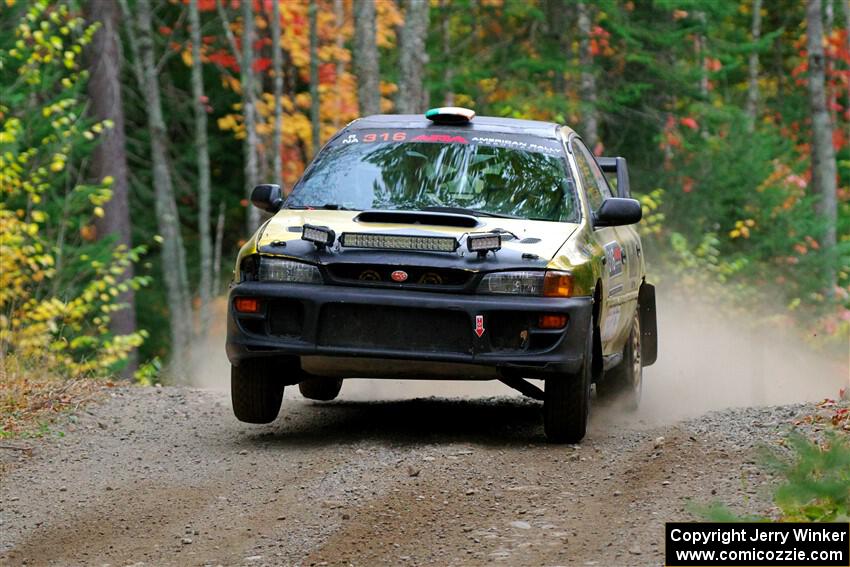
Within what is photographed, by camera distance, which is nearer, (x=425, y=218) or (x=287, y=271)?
(x=287, y=271)

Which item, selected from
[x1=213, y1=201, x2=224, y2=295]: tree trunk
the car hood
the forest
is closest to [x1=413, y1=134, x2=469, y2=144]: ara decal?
the car hood

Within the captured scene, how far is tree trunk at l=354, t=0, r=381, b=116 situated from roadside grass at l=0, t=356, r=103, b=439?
10.5 metres

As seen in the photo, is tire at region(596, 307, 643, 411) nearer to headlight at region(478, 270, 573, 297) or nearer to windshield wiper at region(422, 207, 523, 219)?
windshield wiper at region(422, 207, 523, 219)

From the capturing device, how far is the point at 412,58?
21.4 meters

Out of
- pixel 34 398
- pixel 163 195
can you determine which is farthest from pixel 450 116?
pixel 163 195

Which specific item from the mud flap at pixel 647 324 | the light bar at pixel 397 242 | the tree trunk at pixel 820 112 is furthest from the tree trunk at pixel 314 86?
the light bar at pixel 397 242

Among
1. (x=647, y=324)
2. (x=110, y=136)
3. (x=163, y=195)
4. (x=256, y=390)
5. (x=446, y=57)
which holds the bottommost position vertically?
(x=163, y=195)

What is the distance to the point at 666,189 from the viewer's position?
2688 centimetres

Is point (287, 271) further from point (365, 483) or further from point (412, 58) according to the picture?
point (412, 58)

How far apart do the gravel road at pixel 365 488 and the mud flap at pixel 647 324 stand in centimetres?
154

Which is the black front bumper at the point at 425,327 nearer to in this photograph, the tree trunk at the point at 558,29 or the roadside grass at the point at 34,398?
the roadside grass at the point at 34,398

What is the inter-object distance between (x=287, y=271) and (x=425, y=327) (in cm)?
87

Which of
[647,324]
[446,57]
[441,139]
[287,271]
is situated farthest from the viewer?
[446,57]

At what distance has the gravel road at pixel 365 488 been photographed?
21.0ft
